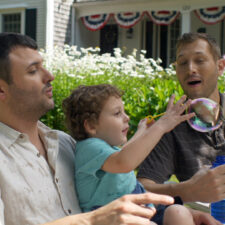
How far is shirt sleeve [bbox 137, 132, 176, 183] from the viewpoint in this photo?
222 cm

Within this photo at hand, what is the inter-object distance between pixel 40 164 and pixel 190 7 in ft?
36.0

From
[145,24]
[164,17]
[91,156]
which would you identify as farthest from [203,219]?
[145,24]

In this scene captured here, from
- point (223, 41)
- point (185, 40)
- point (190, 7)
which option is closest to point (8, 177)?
point (185, 40)

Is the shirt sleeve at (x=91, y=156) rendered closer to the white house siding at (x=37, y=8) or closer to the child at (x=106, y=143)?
the child at (x=106, y=143)

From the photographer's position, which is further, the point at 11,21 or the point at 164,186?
the point at 11,21

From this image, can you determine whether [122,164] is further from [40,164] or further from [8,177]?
[8,177]

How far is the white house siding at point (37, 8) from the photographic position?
12547mm

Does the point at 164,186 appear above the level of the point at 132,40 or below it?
below

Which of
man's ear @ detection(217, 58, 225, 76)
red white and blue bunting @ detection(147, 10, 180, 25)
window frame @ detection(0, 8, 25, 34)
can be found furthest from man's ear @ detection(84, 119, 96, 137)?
window frame @ detection(0, 8, 25, 34)

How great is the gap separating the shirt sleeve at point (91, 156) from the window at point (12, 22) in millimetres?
12097

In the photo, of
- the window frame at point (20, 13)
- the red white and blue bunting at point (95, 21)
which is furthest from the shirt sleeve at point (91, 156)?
the window frame at point (20, 13)

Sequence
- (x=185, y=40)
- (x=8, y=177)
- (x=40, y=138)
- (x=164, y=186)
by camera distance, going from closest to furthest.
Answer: (x=8, y=177)
(x=40, y=138)
(x=164, y=186)
(x=185, y=40)

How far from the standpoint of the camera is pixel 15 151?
1.71m

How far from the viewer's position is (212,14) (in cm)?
1149
